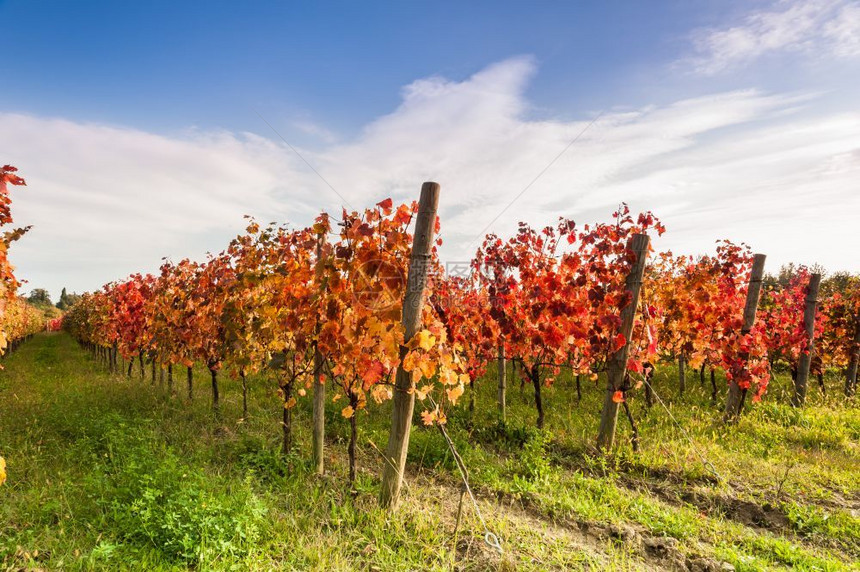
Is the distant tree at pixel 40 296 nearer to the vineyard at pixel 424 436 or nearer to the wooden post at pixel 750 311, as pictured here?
the vineyard at pixel 424 436

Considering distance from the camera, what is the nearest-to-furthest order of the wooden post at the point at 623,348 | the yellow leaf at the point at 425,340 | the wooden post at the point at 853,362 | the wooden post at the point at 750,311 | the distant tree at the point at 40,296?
1. the yellow leaf at the point at 425,340
2. the wooden post at the point at 623,348
3. the wooden post at the point at 750,311
4. the wooden post at the point at 853,362
5. the distant tree at the point at 40,296

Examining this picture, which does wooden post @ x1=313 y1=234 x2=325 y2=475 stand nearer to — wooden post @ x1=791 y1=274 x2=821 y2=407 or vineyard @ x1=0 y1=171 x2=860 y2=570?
vineyard @ x1=0 y1=171 x2=860 y2=570

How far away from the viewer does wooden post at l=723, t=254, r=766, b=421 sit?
24.8ft

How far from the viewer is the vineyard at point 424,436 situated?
3.43m

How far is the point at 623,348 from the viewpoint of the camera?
575 cm

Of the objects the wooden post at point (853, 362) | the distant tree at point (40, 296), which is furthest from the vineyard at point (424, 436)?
the distant tree at point (40, 296)

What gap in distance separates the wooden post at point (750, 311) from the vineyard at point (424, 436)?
0.04 meters

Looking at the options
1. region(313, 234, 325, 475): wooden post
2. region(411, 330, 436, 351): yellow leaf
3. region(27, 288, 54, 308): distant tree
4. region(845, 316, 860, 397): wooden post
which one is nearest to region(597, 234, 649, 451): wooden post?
region(411, 330, 436, 351): yellow leaf

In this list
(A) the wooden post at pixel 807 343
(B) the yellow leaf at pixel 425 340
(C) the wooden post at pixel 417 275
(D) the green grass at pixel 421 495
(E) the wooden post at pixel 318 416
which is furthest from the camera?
(A) the wooden post at pixel 807 343

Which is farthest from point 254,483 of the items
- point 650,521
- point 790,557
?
point 790,557

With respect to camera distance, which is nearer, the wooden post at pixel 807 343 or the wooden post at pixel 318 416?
the wooden post at pixel 318 416

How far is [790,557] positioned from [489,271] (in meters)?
5.34

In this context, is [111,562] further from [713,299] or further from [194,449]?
[713,299]

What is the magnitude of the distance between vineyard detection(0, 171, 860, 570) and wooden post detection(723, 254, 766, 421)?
0.13ft
